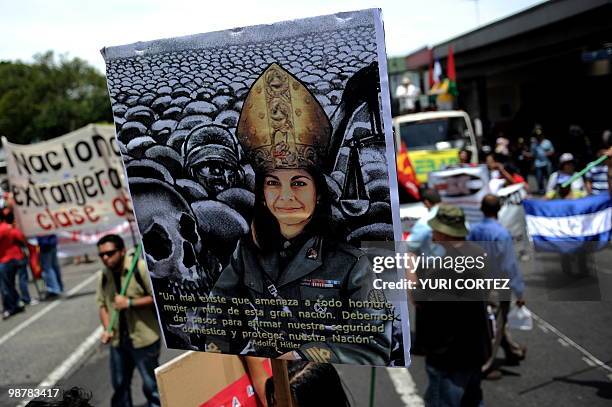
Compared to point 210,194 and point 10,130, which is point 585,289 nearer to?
point 210,194

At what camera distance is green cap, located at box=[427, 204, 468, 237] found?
4.35 m

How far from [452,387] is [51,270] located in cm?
885

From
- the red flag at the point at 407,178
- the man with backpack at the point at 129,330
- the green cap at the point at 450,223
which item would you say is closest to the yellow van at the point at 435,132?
the red flag at the point at 407,178

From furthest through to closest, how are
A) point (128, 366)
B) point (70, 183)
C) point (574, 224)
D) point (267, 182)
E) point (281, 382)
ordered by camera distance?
point (70, 183)
point (574, 224)
point (128, 366)
point (281, 382)
point (267, 182)

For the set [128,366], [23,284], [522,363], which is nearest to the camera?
[128,366]

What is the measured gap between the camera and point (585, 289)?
6.64m

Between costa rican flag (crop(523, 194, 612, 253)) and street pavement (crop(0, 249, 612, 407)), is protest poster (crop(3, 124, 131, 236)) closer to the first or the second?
street pavement (crop(0, 249, 612, 407))

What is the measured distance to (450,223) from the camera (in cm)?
439

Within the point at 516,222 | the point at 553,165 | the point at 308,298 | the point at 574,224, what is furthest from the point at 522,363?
the point at 553,165

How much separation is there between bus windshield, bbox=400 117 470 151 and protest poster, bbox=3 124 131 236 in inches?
398

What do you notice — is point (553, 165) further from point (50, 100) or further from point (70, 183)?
point (50, 100)

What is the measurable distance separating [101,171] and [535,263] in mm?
5720

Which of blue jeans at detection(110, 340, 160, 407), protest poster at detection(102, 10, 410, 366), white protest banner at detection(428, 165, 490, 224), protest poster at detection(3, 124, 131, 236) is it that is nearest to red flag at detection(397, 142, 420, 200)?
white protest banner at detection(428, 165, 490, 224)

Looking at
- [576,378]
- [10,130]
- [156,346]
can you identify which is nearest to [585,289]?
[576,378]
